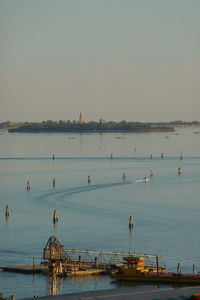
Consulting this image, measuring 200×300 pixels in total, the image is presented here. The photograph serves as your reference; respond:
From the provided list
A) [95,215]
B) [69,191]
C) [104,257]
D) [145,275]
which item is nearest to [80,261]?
[104,257]

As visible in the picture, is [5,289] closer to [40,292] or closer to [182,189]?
[40,292]

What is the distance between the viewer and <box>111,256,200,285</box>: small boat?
38562 mm

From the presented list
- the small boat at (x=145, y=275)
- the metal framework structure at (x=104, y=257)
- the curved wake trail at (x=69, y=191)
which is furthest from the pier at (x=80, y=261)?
the curved wake trail at (x=69, y=191)

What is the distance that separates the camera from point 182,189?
291 ft

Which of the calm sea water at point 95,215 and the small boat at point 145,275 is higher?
the small boat at point 145,275

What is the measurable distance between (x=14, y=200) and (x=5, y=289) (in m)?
39.2

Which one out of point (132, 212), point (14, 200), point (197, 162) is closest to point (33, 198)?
point (14, 200)

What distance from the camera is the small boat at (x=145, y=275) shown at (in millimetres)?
38562

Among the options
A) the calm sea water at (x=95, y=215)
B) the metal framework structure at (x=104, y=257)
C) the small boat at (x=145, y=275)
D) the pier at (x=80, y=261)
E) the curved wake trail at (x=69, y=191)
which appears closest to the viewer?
the small boat at (x=145, y=275)

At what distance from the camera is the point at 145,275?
1574 inches

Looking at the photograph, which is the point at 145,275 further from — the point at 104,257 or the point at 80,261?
the point at 104,257

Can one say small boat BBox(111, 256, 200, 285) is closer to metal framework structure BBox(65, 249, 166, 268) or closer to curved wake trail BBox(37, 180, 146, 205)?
metal framework structure BBox(65, 249, 166, 268)

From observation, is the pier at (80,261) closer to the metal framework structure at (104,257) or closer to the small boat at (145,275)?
the metal framework structure at (104,257)

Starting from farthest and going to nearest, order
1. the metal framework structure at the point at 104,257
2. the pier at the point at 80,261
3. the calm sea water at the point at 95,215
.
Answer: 1. the calm sea water at the point at 95,215
2. the metal framework structure at the point at 104,257
3. the pier at the point at 80,261
